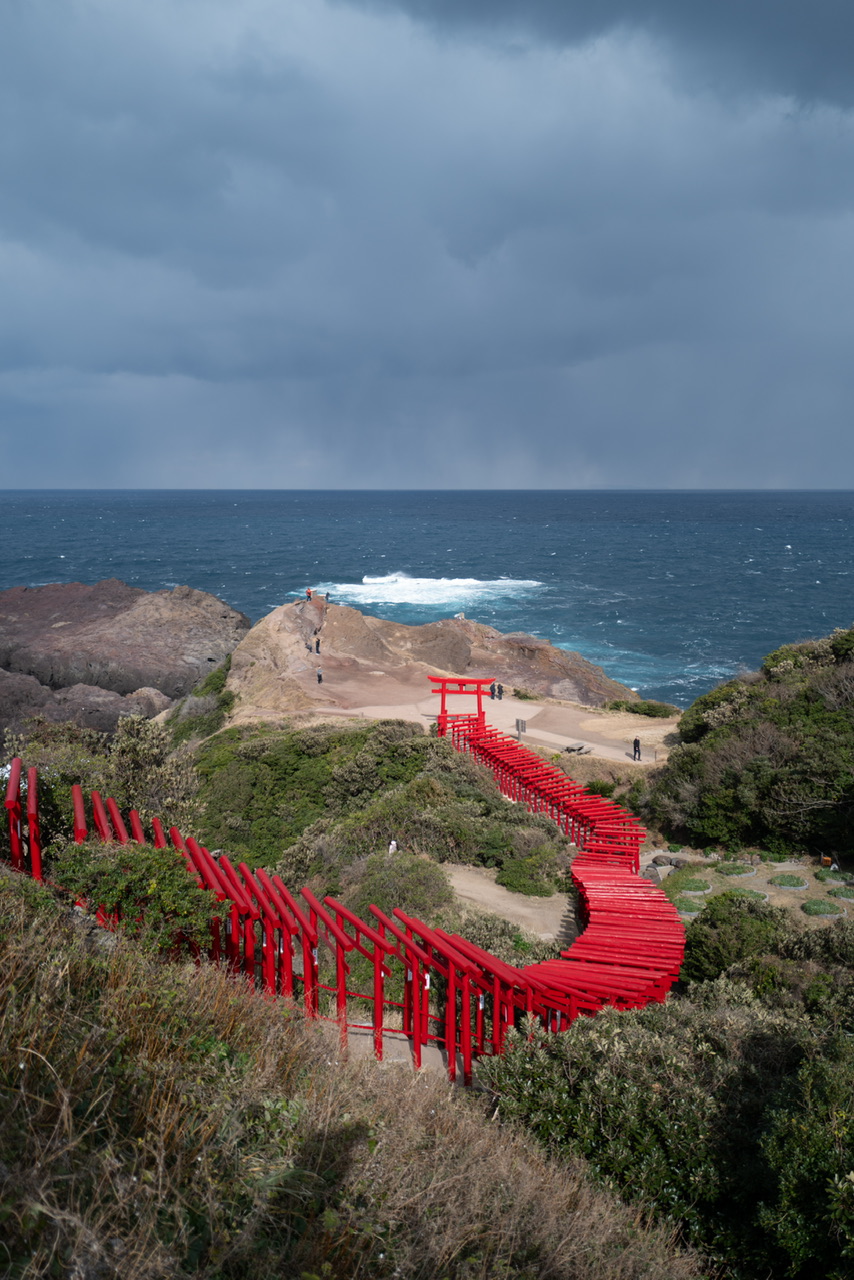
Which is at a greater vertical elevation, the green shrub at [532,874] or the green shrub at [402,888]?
the green shrub at [402,888]

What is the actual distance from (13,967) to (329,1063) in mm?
2501

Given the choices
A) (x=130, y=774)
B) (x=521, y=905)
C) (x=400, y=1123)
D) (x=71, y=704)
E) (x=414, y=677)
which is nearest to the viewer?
(x=400, y=1123)

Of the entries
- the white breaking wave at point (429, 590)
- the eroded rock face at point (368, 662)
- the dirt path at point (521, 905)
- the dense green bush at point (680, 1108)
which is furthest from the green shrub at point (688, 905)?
the white breaking wave at point (429, 590)

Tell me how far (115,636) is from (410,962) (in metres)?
45.5

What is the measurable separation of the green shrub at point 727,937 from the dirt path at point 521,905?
255cm

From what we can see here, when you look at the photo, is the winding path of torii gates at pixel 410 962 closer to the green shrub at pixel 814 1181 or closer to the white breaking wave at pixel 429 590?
the green shrub at pixel 814 1181

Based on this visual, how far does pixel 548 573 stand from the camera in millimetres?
99125

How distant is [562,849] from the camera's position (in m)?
17.8

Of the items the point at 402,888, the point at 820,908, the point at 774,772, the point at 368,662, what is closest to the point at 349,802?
the point at 402,888

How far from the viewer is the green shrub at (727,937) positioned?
11.1 metres

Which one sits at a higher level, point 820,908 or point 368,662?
point 368,662

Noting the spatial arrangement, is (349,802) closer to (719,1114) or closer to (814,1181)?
(719,1114)

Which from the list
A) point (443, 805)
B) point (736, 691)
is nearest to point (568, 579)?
point (736, 691)

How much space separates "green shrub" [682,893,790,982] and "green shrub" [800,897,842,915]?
5.42ft
